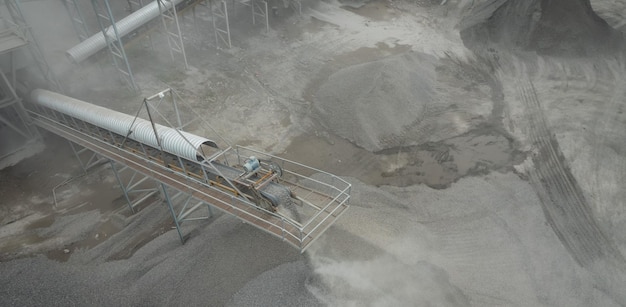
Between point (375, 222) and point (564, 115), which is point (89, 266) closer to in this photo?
point (375, 222)

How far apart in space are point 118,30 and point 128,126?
10.0m

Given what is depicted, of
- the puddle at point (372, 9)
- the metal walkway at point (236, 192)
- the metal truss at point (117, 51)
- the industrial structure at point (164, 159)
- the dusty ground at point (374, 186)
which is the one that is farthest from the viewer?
the puddle at point (372, 9)

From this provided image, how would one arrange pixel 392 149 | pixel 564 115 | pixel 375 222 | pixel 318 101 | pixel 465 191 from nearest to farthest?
pixel 375 222 → pixel 465 191 → pixel 392 149 → pixel 564 115 → pixel 318 101

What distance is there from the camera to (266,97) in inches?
724

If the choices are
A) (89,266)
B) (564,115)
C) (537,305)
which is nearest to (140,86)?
(89,266)

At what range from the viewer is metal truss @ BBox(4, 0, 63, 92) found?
484 inches

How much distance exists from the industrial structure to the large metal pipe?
6 centimetres

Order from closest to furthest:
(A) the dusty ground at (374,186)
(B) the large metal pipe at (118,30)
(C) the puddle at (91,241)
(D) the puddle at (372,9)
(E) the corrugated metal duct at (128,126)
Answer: (E) the corrugated metal duct at (128,126) → (A) the dusty ground at (374,186) → (C) the puddle at (91,241) → (B) the large metal pipe at (118,30) → (D) the puddle at (372,9)

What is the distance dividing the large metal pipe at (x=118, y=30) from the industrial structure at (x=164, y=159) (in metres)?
0.06

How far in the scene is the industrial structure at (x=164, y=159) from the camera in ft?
28.2

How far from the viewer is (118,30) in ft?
57.0

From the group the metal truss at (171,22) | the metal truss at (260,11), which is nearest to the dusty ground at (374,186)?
the metal truss at (171,22)

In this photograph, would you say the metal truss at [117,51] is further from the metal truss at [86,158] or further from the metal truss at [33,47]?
the metal truss at [86,158]

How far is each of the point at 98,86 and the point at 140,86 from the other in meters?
1.88
